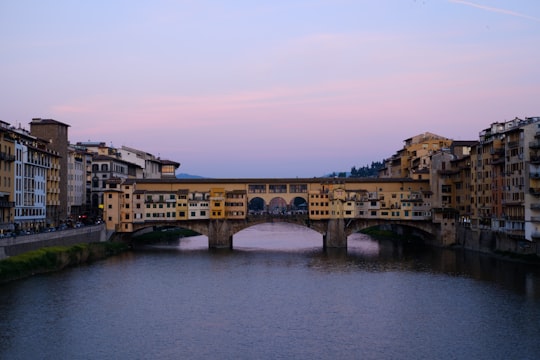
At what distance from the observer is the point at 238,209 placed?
6738 centimetres

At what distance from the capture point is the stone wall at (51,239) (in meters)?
41.6

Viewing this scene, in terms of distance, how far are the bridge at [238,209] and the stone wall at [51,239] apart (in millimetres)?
4063

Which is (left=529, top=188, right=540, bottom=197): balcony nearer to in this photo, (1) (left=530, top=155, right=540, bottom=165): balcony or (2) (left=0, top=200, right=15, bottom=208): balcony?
(1) (left=530, top=155, right=540, bottom=165): balcony

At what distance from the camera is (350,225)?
67.7 metres

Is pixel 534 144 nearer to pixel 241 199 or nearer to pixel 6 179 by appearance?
pixel 241 199

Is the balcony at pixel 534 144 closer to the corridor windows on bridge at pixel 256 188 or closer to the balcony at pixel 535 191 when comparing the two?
the balcony at pixel 535 191

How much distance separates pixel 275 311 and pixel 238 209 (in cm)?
3321

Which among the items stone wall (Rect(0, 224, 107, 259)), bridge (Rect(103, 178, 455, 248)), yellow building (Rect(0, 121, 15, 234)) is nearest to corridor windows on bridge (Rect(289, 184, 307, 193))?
bridge (Rect(103, 178, 455, 248))

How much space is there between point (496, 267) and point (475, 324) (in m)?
18.9

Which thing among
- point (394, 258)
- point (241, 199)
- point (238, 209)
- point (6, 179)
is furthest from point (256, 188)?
point (6, 179)

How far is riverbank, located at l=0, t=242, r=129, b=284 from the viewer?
131 ft

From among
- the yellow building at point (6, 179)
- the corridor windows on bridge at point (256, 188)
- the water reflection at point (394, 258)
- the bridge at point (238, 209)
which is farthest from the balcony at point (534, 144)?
the yellow building at point (6, 179)

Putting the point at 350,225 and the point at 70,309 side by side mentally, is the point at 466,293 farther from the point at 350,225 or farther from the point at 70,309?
the point at 350,225

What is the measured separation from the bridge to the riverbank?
23.8ft
